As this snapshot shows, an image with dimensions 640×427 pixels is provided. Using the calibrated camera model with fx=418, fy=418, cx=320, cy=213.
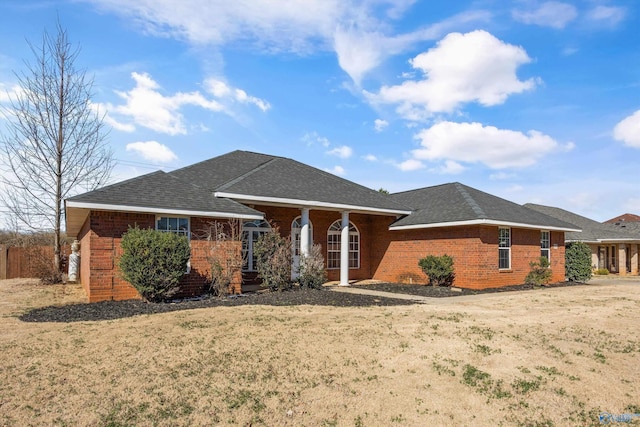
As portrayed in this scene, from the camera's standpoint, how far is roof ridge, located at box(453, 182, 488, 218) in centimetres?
1623

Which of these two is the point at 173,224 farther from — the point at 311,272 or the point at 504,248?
the point at 504,248

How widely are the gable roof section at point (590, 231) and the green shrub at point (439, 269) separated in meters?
15.2

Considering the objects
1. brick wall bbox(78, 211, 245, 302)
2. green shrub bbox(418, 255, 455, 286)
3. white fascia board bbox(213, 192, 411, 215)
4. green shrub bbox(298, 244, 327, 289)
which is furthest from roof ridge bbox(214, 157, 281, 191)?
green shrub bbox(418, 255, 455, 286)

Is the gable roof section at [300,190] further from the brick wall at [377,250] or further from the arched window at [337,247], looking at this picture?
the arched window at [337,247]

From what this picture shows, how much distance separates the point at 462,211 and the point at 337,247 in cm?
594

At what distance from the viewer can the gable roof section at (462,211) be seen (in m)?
16.5

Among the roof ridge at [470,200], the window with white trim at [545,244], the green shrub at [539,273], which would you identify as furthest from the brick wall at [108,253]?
the window with white trim at [545,244]

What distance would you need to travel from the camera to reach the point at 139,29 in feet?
39.5

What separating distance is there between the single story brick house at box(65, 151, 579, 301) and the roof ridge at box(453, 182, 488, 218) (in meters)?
0.09

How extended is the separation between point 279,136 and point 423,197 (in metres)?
7.87

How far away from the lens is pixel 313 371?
20.0 feet

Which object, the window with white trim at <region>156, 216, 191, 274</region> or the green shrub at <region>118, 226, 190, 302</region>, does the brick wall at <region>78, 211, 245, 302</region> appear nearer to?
the window with white trim at <region>156, 216, 191, 274</region>

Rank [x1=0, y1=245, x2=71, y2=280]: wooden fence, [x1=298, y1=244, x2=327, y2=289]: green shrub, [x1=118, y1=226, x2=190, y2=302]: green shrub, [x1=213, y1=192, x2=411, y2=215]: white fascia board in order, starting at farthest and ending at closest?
[x1=0, y1=245, x2=71, y2=280]: wooden fence, [x1=298, y1=244, x2=327, y2=289]: green shrub, [x1=213, y1=192, x2=411, y2=215]: white fascia board, [x1=118, y1=226, x2=190, y2=302]: green shrub

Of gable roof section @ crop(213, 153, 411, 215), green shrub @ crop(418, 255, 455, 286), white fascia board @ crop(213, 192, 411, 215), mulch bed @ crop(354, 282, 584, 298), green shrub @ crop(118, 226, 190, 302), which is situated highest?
gable roof section @ crop(213, 153, 411, 215)
